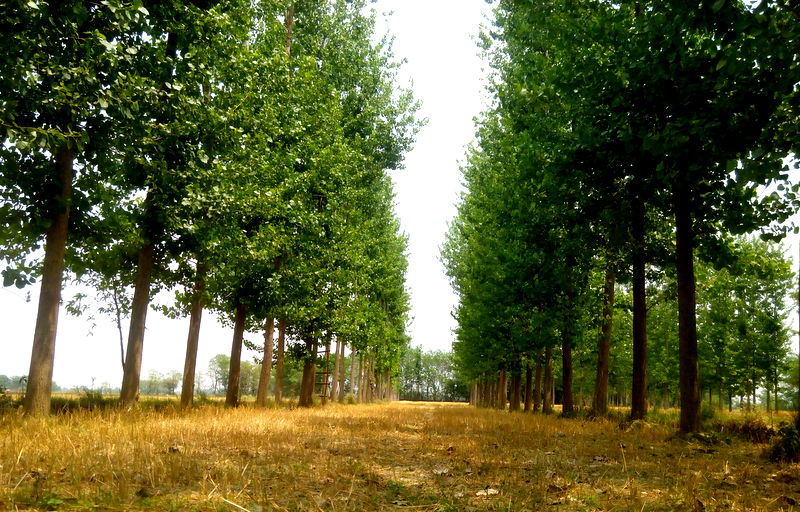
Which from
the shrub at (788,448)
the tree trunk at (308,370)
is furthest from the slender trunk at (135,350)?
the shrub at (788,448)

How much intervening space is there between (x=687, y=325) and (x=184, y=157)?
436 inches

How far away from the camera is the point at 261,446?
680cm

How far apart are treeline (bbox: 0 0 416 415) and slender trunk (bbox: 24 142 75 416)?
0.03m

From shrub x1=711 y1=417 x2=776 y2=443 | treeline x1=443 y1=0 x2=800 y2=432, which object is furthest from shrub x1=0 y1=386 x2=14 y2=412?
shrub x1=711 y1=417 x2=776 y2=443

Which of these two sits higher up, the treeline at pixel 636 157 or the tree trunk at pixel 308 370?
the treeline at pixel 636 157

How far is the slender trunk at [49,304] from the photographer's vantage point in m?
9.12

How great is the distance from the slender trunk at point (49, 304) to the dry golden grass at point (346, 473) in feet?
2.47

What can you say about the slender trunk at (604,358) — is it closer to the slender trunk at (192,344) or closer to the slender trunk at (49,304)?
the slender trunk at (192,344)

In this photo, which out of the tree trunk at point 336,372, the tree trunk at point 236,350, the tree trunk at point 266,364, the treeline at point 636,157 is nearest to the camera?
the treeline at point 636,157

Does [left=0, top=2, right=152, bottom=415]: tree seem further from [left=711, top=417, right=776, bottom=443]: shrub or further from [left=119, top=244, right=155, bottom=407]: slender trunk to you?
[left=711, top=417, right=776, bottom=443]: shrub

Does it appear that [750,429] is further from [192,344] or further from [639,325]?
[192,344]

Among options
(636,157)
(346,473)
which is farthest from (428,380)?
(346,473)

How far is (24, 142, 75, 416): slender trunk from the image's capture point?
9117 mm

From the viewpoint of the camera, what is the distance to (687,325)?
33.0ft
